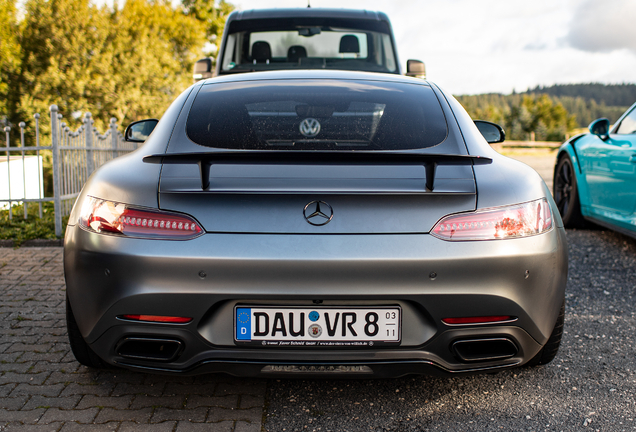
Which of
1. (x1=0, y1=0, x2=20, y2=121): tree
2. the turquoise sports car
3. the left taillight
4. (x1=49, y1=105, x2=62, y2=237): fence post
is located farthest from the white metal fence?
(x1=0, y1=0, x2=20, y2=121): tree

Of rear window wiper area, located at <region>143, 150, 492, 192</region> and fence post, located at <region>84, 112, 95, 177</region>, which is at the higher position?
rear window wiper area, located at <region>143, 150, 492, 192</region>

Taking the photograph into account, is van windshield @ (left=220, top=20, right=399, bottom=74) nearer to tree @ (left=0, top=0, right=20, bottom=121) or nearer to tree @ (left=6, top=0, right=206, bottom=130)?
tree @ (left=6, top=0, right=206, bottom=130)

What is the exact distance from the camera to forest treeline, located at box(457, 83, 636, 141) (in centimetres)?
12076

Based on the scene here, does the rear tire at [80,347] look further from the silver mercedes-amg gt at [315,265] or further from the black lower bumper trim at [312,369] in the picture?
the black lower bumper trim at [312,369]

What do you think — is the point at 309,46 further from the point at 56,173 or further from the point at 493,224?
the point at 493,224

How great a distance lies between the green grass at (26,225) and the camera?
6.14m

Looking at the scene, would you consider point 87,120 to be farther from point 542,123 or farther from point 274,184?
point 542,123

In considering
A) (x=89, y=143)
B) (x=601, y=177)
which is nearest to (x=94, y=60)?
(x=89, y=143)

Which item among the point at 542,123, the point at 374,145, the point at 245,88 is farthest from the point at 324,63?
the point at 542,123

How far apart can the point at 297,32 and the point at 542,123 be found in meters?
126

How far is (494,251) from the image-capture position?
1981 mm

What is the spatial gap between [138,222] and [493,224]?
1290 millimetres

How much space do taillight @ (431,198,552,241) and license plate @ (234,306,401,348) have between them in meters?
0.34

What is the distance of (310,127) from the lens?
8.16ft
